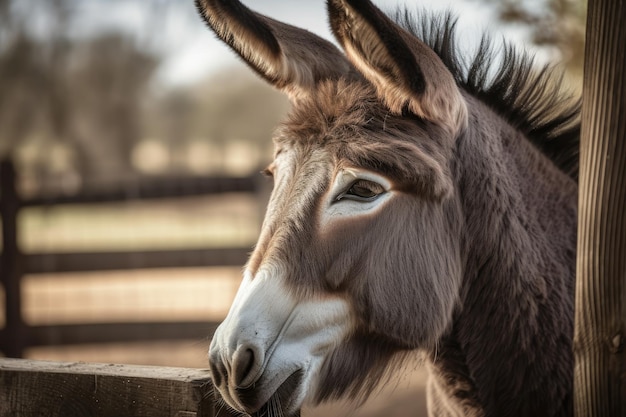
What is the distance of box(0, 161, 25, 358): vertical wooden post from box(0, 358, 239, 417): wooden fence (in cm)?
598

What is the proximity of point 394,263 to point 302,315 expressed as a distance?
38 cm

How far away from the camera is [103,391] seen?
1.90m

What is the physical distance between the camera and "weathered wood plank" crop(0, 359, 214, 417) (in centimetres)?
183

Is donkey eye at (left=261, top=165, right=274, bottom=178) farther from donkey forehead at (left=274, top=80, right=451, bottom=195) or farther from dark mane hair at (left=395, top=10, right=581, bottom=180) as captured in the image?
dark mane hair at (left=395, top=10, right=581, bottom=180)

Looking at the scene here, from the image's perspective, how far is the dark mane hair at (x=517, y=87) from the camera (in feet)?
9.04

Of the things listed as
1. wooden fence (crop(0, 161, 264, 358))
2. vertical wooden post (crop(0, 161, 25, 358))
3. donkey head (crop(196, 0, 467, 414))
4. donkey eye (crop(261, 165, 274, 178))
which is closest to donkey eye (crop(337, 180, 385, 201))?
donkey head (crop(196, 0, 467, 414))

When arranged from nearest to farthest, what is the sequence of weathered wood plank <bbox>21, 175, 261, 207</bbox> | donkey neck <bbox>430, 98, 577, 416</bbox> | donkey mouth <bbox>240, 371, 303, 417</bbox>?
donkey mouth <bbox>240, 371, 303, 417</bbox>, donkey neck <bbox>430, 98, 577, 416</bbox>, weathered wood plank <bbox>21, 175, 261, 207</bbox>

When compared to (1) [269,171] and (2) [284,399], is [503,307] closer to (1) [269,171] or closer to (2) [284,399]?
(2) [284,399]

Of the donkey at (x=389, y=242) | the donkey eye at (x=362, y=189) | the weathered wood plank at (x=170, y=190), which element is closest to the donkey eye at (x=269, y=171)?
the donkey at (x=389, y=242)

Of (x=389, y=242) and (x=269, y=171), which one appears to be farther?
(x=269, y=171)

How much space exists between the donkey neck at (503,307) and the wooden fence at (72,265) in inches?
211

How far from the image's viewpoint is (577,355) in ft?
6.20

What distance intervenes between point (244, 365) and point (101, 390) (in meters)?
0.42

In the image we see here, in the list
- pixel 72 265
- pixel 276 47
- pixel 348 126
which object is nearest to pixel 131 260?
pixel 72 265
